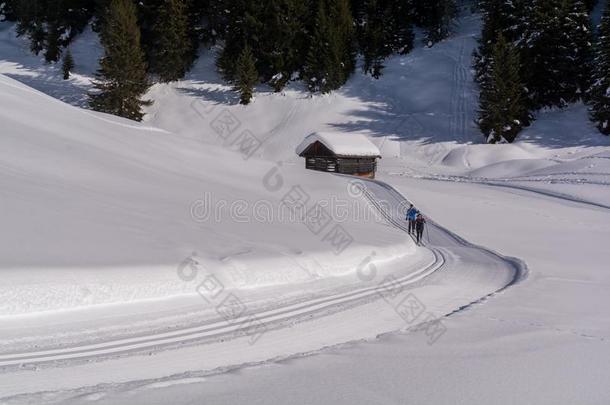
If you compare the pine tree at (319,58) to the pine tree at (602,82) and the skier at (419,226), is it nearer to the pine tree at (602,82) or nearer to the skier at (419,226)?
the pine tree at (602,82)

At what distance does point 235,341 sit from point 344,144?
36.0 m

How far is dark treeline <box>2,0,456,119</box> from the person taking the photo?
191 feet

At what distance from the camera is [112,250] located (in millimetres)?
10570

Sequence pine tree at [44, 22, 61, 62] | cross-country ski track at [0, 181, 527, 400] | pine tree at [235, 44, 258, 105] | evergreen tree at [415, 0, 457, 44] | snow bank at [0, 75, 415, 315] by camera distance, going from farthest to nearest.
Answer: evergreen tree at [415, 0, 457, 44]
pine tree at [44, 22, 61, 62]
pine tree at [235, 44, 258, 105]
snow bank at [0, 75, 415, 315]
cross-country ski track at [0, 181, 527, 400]

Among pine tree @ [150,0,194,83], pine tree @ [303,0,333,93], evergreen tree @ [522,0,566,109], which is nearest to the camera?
evergreen tree @ [522,0,566,109]

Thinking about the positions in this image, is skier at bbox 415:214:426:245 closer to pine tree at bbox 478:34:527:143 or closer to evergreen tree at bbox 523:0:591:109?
pine tree at bbox 478:34:527:143

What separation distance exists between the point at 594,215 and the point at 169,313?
84.8 feet

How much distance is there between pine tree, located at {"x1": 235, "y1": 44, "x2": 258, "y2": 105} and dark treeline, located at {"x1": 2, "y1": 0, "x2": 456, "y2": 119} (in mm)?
110

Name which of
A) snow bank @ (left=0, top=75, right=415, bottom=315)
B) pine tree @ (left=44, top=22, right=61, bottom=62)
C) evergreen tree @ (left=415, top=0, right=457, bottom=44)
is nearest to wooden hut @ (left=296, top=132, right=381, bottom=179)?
snow bank @ (left=0, top=75, right=415, bottom=315)

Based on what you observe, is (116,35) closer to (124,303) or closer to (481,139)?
(481,139)

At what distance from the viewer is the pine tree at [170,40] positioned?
Result: 61.0 m

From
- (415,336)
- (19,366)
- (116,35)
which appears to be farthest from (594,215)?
(116,35)

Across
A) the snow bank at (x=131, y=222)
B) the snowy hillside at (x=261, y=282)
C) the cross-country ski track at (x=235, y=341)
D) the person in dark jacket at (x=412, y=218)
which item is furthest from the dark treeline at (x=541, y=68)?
the cross-country ski track at (x=235, y=341)

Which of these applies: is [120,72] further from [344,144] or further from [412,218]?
[412,218]
